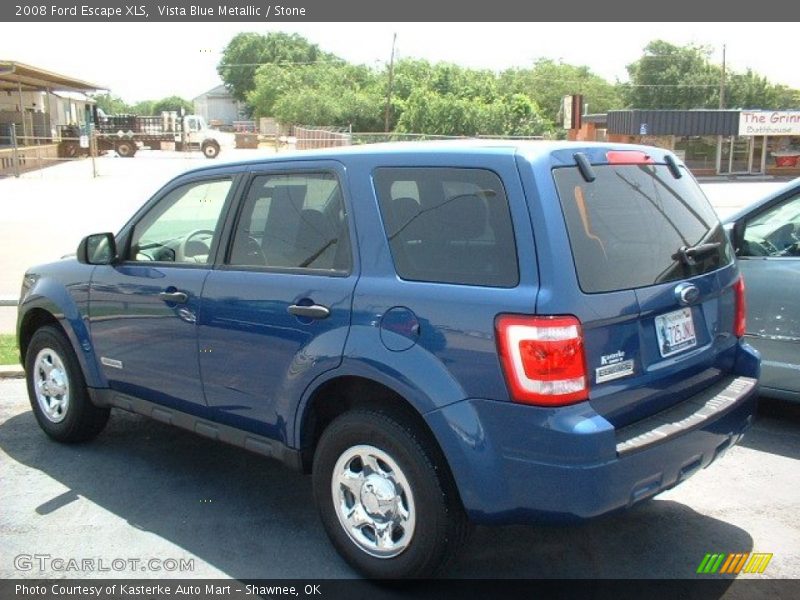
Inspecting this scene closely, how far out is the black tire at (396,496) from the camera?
325 cm

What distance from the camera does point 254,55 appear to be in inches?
4552

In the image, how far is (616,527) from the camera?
411 cm

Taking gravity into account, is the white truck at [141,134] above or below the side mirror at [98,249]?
above

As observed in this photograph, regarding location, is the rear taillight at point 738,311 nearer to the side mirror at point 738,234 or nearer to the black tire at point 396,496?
the side mirror at point 738,234

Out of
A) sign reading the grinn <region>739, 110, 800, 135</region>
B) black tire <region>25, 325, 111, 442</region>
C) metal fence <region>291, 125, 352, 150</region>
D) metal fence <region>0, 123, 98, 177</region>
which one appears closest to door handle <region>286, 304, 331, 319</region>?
black tire <region>25, 325, 111, 442</region>

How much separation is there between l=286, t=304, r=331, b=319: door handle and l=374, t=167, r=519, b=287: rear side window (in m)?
0.40

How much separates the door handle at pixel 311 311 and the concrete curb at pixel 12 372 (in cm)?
430

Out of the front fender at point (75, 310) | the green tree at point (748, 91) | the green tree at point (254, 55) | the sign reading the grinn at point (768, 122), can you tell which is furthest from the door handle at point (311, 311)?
the green tree at point (254, 55)

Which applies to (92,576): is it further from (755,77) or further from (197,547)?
(755,77)

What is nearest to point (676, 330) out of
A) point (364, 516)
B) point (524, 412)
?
point (524, 412)

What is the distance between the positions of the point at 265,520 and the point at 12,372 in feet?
12.5

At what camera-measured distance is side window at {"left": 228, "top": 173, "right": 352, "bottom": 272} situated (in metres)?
3.72

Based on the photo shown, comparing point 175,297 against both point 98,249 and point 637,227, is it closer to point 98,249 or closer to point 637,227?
point 98,249

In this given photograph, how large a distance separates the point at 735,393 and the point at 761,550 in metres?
0.78
